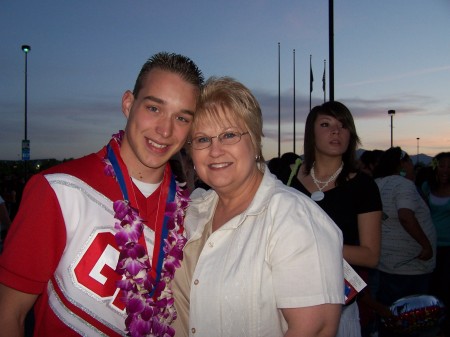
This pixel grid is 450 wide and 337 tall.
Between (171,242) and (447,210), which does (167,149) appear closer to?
(171,242)

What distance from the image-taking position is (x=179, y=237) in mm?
2568

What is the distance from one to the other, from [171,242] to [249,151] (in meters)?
0.73

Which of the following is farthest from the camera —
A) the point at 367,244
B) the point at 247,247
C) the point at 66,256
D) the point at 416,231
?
the point at 416,231

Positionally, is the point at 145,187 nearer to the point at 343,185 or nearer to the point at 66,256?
the point at 66,256

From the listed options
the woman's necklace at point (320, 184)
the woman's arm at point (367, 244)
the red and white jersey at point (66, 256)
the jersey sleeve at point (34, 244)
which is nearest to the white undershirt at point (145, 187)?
the red and white jersey at point (66, 256)

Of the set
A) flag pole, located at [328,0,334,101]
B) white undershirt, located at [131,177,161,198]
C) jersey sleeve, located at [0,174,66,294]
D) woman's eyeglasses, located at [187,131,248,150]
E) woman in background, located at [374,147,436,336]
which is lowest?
woman in background, located at [374,147,436,336]

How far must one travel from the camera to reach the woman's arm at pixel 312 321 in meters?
1.84

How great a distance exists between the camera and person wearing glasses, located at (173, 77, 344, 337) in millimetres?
1869

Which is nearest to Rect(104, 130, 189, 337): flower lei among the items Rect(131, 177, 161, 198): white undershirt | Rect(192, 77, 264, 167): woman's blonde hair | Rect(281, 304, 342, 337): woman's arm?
Rect(131, 177, 161, 198): white undershirt

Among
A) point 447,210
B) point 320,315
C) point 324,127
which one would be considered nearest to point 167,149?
point 320,315

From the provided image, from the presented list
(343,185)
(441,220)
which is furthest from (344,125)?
(441,220)

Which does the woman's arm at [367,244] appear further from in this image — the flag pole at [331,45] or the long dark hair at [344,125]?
the flag pole at [331,45]

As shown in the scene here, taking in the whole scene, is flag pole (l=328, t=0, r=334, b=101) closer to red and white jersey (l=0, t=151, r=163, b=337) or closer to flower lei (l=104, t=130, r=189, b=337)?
flower lei (l=104, t=130, r=189, b=337)

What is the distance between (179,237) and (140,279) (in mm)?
372
